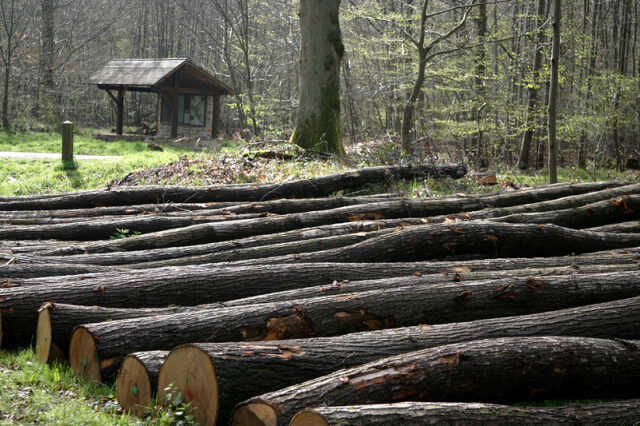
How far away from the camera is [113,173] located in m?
14.3

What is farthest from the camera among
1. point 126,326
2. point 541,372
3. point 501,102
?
point 501,102

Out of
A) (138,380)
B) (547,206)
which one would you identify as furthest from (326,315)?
(547,206)

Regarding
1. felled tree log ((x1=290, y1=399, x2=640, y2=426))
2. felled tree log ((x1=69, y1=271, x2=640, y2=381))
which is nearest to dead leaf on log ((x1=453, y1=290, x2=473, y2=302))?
felled tree log ((x1=69, y1=271, x2=640, y2=381))

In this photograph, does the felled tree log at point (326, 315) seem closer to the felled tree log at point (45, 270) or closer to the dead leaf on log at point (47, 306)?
the dead leaf on log at point (47, 306)

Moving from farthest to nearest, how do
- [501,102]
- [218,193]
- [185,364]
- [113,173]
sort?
1. [501,102]
2. [113,173]
3. [218,193]
4. [185,364]

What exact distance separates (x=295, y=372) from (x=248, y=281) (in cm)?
142

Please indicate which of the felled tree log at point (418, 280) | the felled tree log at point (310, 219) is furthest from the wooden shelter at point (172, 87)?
the felled tree log at point (418, 280)

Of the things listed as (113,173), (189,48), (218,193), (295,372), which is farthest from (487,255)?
(189,48)

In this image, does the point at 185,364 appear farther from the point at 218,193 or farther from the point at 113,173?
the point at 113,173

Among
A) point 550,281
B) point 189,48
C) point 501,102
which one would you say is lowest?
point 550,281

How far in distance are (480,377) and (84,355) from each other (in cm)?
246

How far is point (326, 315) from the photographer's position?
3.68 m

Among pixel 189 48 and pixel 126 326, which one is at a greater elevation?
pixel 189 48

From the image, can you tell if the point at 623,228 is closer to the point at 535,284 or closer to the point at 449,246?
the point at 449,246
